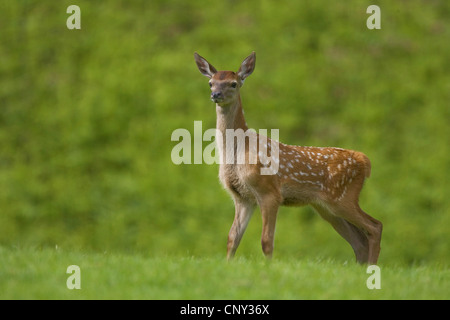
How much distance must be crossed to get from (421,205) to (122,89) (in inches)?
311

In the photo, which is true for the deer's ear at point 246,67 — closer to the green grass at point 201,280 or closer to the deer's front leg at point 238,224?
the deer's front leg at point 238,224

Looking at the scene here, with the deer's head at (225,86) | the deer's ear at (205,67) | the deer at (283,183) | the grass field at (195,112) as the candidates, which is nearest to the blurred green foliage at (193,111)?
the grass field at (195,112)

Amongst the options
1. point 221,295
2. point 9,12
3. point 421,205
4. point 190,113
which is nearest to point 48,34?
point 9,12

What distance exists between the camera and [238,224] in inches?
351

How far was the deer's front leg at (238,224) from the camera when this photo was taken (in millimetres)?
8859

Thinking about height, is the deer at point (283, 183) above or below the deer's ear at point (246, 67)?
below

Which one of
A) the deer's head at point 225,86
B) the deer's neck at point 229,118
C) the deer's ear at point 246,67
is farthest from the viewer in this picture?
the deer's ear at point 246,67

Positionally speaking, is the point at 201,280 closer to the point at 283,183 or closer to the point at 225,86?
the point at 283,183

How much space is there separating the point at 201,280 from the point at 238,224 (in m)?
1.89

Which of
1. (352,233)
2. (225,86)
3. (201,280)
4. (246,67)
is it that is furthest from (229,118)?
(201,280)

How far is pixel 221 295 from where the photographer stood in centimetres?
675

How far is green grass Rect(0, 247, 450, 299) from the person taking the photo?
674 cm

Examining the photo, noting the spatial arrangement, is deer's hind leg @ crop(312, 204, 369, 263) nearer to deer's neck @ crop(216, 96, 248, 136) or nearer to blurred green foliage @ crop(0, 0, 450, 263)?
deer's neck @ crop(216, 96, 248, 136)

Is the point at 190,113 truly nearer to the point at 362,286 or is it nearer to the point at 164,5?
the point at 164,5
